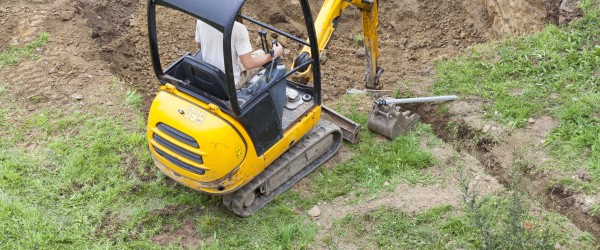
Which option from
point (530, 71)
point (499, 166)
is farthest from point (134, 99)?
point (530, 71)

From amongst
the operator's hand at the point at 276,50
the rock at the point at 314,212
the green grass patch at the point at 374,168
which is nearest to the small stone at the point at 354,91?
the green grass patch at the point at 374,168

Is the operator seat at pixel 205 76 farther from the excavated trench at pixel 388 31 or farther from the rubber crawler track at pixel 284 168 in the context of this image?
the excavated trench at pixel 388 31

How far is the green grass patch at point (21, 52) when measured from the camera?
8.69 metres

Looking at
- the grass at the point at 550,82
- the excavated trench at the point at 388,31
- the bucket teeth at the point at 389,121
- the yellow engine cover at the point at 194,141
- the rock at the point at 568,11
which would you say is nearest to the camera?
the yellow engine cover at the point at 194,141

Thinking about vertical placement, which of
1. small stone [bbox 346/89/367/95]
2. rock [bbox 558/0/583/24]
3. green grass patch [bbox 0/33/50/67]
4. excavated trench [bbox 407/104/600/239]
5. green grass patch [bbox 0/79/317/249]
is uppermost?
rock [bbox 558/0/583/24]

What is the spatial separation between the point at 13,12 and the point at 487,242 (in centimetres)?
686

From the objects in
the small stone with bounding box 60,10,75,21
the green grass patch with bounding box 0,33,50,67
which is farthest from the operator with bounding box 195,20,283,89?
the small stone with bounding box 60,10,75,21

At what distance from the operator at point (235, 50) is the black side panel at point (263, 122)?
0.30 m

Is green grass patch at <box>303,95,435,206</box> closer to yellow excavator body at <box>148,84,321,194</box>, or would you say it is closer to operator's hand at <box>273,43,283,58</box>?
yellow excavator body at <box>148,84,321,194</box>

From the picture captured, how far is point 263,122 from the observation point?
20.5ft

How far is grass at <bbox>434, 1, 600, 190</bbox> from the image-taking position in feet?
22.7

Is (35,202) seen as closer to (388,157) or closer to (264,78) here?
(264,78)

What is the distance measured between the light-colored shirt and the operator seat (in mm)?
85

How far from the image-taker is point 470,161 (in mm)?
7055
